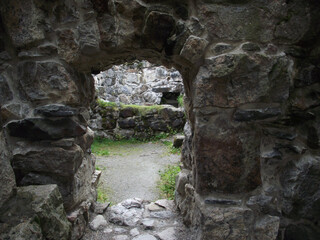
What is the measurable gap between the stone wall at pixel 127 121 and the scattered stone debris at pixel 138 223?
13.1ft

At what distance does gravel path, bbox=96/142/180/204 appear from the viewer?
330 centimetres

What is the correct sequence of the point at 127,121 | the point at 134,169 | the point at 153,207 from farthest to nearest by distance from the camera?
the point at 127,121
the point at 134,169
the point at 153,207

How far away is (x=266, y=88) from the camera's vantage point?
1.52 m

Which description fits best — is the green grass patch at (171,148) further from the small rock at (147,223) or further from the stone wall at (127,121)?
the small rock at (147,223)

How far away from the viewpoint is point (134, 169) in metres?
4.29

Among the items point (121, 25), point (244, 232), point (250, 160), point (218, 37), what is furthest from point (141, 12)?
point (244, 232)

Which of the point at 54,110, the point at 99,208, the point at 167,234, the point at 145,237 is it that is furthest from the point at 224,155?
the point at 99,208

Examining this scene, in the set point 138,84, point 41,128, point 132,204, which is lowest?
point 132,204

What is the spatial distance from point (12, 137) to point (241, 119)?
1.70 m

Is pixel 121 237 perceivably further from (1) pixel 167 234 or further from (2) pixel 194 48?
(2) pixel 194 48

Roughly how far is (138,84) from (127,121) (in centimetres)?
195

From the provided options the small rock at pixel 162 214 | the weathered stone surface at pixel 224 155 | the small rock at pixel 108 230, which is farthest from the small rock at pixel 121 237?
the weathered stone surface at pixel 224 155

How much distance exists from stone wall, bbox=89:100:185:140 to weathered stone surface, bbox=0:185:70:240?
5033 millimetres

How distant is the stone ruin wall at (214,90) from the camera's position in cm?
151
